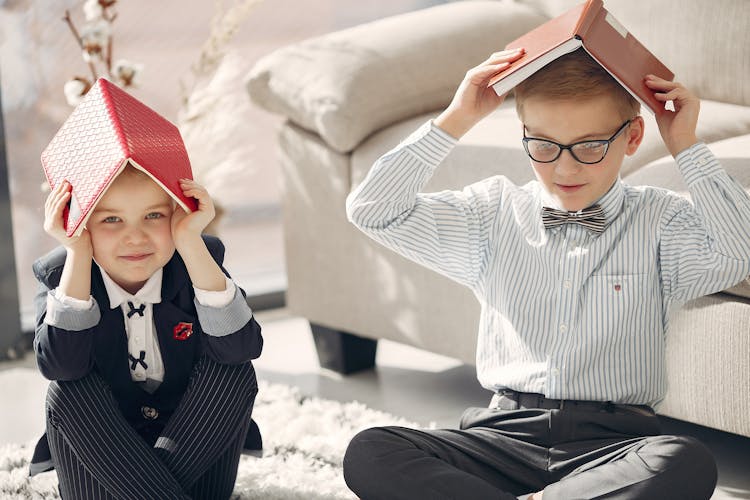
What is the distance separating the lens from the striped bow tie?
1.51 metres

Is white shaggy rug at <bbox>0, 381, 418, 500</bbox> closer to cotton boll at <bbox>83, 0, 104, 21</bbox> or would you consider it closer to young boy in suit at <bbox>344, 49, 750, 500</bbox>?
young boy in suit at <bbox>344, 49, 750, 500</bbox>

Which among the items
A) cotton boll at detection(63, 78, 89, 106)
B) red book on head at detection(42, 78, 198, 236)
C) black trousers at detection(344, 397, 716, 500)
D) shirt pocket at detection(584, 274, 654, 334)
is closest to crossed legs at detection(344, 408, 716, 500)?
black trousers at detection(344, 397, 716, 500)

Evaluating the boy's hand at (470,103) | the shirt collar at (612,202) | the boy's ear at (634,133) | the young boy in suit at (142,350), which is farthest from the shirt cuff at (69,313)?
the boy's ear at (634,133)

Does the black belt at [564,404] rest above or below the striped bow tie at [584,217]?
below

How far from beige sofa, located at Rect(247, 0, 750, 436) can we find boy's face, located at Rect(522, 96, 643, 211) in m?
0.39

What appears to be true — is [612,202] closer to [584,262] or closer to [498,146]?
[584,262]

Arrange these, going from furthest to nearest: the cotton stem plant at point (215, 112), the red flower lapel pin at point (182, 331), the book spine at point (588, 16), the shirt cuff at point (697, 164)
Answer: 1. the cotton stem plant at point (215, 112)
2. the red flower lapel pin at point (182, 331)
3. the shirt cuff at point (697, 164)
4. the book spine at point (588, 16)

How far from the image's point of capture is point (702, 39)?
2201 millimetres

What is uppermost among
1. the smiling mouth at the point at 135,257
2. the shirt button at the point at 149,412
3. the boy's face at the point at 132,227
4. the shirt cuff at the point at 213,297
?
the boy's face at the point at 132,227

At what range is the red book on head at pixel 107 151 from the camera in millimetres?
1427

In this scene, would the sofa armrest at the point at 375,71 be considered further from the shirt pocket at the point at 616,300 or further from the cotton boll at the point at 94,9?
the shirt pocket at the point at 616,300

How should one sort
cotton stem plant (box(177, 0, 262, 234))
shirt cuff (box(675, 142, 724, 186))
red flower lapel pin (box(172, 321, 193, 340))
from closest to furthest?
shirt cuff (box(675, 142, 724, 186)) < red flower lapel pin (box(172, 321, 193, 340)) < cotton stem plant (box(177, 0, 262, 234))

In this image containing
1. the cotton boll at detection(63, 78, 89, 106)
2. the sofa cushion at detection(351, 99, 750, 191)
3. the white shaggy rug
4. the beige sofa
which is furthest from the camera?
the cotton boll at detection(63, 78, 89, 106)

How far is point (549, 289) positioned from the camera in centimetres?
155
